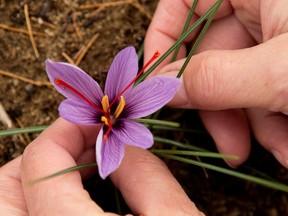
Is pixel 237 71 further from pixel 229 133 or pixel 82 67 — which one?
pixel 82 67

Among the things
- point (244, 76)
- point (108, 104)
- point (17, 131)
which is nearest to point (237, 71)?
point (244, 76)

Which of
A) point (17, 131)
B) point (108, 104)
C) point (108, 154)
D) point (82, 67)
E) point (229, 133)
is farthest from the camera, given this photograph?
point (82, 67)

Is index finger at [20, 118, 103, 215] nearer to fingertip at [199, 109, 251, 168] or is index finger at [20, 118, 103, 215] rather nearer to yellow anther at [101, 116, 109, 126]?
yellow anther at [101, 116, 109, 126]

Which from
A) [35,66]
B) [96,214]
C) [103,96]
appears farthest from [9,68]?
[96,214]

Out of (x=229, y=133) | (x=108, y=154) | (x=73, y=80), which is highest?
(x=73, y=80)

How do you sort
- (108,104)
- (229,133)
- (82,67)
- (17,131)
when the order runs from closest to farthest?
(108,104)
(17,131)
(229,133)
(82,67)

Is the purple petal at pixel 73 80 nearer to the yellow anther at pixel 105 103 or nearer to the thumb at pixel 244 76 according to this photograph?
the yellow anther at pixel 105 103

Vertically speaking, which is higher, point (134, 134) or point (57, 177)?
point (134, 134)

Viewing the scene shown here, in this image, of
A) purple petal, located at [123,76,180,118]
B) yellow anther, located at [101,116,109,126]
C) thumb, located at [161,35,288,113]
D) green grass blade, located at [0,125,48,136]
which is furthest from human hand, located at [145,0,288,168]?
green grass blade, located at [0,125,48,136]

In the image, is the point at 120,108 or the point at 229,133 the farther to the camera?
the point at 229,133
